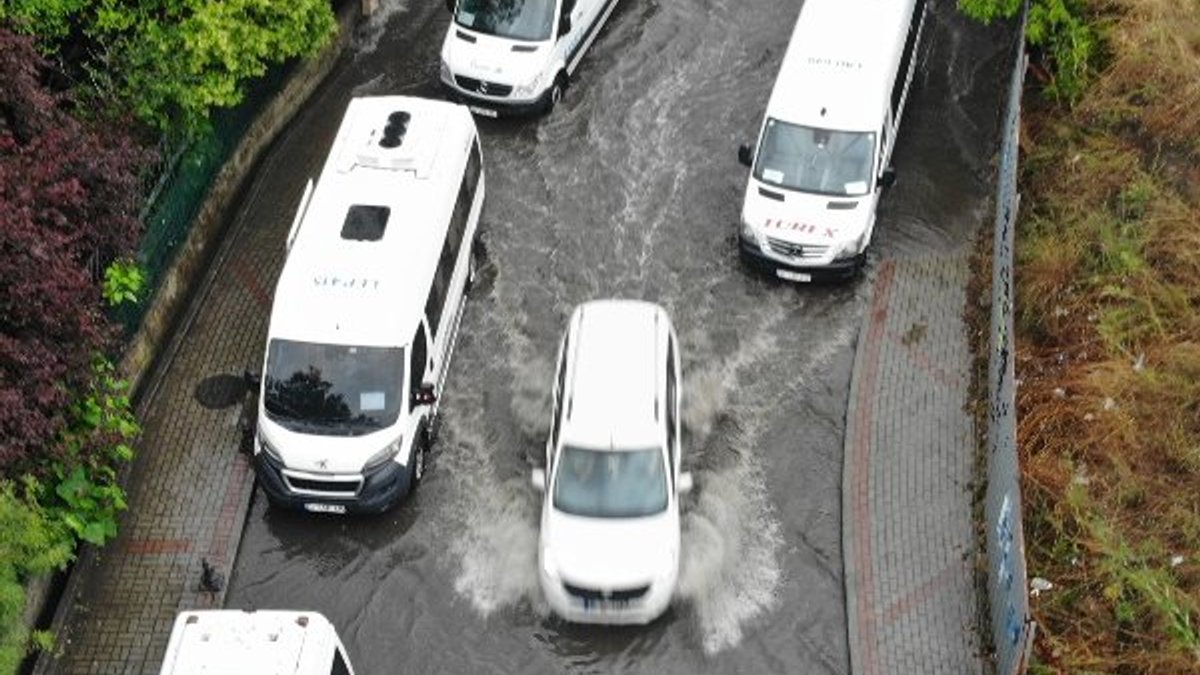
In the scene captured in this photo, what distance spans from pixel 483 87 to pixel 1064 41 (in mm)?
9236

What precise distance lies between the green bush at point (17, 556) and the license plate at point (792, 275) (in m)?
10.4

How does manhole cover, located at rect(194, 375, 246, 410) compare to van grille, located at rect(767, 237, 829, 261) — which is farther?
van grille, located at rect(767, 237, 829, 261)

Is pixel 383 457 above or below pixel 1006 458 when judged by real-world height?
below

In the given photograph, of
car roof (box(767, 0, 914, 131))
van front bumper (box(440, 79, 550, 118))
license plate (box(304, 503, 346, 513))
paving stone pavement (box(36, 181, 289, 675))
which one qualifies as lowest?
paving stone pavement (box(36, 181, 289, 675))

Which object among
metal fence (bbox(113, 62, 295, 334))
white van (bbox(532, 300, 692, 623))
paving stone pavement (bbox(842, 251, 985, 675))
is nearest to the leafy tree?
metal fence (bbox(113, 62, 295, 334))

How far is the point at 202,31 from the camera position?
727 inches

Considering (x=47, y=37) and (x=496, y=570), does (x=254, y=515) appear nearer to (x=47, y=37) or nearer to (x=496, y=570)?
(x=496, y=570)

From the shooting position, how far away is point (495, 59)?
2227cm

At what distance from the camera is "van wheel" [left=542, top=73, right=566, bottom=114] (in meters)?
22.8

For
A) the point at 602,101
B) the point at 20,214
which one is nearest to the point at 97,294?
the point at 20,214

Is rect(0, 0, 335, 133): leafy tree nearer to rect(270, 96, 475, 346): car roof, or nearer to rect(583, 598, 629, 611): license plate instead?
rect(270, 96, 475, 346): car roof

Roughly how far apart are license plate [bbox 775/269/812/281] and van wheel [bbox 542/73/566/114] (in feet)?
17.8

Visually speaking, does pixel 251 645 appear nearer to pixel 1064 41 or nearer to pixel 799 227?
pixel 799 227

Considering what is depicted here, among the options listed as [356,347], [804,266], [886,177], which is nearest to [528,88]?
[804,266]
